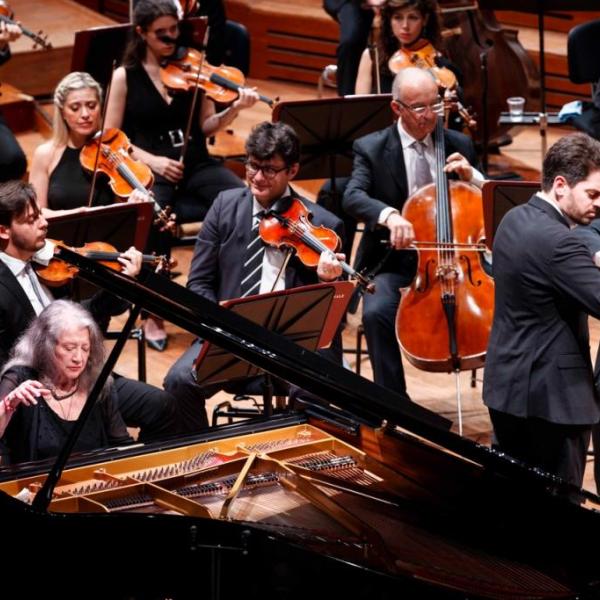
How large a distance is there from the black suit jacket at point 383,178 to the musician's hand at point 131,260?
43.3 inches

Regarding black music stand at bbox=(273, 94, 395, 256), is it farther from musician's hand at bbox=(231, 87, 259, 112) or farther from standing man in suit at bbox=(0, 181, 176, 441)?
standing man in suit at bbox=(0, 181, 176, 441)

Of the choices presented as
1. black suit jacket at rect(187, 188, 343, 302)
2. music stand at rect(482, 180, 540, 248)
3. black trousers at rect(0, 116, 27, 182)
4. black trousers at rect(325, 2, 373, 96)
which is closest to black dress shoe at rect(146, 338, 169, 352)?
black trousers at rect(0, 116, 27, 182)

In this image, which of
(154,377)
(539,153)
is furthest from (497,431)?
(539,153)

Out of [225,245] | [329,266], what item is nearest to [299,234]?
[329,266]

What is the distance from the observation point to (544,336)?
3842mm

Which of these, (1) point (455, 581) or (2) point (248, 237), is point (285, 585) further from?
(2) point (248, 237)

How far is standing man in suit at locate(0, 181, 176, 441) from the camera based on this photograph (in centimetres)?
434

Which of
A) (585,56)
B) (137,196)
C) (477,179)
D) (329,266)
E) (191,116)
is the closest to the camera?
(329,266)

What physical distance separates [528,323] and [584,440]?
0.42 metres

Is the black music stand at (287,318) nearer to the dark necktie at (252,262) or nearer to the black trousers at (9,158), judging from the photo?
the dark necktie at (252,262)

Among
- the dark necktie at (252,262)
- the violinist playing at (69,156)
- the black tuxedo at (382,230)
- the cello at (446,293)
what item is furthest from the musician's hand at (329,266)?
the violinist playing at (69,156)

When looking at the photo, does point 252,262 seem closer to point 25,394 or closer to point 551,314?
point 551,314

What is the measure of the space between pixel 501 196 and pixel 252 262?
91cm

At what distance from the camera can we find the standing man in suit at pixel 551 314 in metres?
3.73
